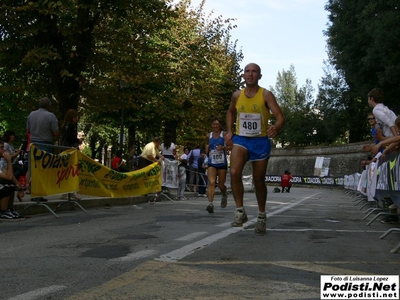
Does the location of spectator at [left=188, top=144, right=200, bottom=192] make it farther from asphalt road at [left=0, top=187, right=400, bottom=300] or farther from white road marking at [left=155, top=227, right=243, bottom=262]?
white road marking at [left=155, top=227, right=243, bottom=262]

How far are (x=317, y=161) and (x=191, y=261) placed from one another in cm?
8338

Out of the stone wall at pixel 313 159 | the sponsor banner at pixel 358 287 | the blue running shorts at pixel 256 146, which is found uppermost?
the stone wall at pixel 313 159

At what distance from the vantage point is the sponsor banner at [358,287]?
4.59 m

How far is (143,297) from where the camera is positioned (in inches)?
184

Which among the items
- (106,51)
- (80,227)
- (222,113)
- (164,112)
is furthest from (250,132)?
(222,113)

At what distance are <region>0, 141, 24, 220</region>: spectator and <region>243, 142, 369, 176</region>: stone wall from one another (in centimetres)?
6419

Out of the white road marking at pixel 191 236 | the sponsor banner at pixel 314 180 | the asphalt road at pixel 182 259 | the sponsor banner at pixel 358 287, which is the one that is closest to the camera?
the sponsor banner at pixel 358 287

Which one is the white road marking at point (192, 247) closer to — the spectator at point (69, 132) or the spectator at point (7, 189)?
the spectator at point (7, 189)

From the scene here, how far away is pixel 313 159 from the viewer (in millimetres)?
90062

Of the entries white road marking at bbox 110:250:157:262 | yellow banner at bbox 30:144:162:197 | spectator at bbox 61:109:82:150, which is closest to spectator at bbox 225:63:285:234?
white road marking at bbox 110:250:157:262

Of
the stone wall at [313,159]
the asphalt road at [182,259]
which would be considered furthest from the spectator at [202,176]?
the stone wall at [313,159]

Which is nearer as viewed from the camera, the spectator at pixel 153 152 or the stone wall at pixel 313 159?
the spectator at pixel 153 152

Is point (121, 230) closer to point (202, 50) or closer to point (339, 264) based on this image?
point (339, 264)

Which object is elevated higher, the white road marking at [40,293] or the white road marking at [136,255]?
the white road marking at [136,255]
